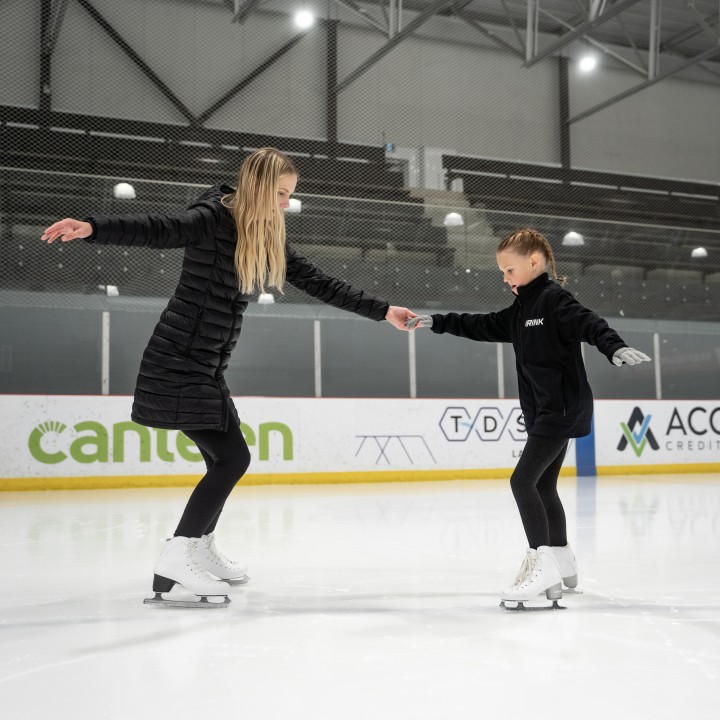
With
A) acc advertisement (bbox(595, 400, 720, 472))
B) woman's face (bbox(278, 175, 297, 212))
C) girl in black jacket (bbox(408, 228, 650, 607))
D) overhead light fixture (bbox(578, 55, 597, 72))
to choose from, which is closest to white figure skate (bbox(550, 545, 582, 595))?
girl in black jacket (bbox(408, 228, 650, 607))

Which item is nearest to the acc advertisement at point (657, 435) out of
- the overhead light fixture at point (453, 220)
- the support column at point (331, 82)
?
the overhead light fixture at point (453, 220)

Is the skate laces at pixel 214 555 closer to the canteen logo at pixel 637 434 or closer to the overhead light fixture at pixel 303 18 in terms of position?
the canteen logo at pixel 637 434

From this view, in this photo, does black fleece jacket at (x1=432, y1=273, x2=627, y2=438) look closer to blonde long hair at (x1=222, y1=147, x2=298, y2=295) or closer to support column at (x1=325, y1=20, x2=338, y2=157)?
blonde long hair at (x1=222, y1=147, x2=298, y2=295)

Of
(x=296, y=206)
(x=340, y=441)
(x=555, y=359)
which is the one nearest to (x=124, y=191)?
(x=296, y=206)

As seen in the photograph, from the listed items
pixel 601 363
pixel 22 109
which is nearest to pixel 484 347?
pixel 601 363

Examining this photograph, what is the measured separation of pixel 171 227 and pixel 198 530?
2.59 ft

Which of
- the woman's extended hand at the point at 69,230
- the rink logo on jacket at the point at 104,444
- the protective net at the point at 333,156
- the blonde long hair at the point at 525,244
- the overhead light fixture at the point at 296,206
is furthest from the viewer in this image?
the overhead light fixture at the point at 296,206

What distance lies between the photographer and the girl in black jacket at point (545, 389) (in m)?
2.12

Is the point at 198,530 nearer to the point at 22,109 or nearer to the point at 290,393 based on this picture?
the point at 290,393

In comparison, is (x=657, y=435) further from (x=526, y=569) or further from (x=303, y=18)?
(x=526, y=569)

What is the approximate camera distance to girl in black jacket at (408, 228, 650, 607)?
212cm

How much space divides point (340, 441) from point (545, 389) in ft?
20.9

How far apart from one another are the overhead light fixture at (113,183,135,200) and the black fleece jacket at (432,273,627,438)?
23.9ft

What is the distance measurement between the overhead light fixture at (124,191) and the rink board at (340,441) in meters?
2.34
